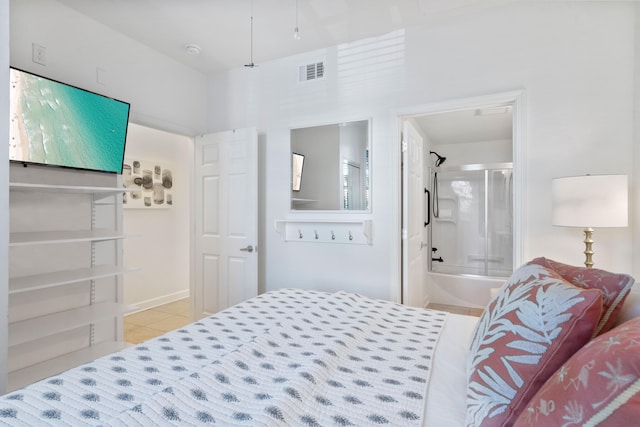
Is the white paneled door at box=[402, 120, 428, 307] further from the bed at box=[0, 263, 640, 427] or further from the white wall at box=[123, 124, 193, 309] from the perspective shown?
the white wall at box=[123, 124, 193, 309]

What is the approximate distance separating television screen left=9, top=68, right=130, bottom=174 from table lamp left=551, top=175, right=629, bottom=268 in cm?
311

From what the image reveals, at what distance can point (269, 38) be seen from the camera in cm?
281

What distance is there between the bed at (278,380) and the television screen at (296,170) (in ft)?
5.67

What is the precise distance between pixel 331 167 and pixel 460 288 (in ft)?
7.98

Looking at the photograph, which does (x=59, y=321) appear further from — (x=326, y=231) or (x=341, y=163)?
(x=341, y=163)

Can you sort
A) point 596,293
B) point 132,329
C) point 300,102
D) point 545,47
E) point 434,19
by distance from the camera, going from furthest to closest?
point 132,329
point 300,102
point 434,19
point 545,47
point 596,293

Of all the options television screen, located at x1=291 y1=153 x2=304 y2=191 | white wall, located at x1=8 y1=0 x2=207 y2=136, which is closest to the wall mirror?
television screen, located at x1=291 y1=153 x2=304 y2=191

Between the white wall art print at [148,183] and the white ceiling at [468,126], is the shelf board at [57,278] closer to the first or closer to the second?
the white wall art print at [148,183]


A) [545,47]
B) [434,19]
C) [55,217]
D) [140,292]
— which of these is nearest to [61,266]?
[55,217]

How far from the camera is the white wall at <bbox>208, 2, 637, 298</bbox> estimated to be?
6.73ft

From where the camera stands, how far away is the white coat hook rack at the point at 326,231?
2.79m

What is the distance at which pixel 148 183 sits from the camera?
163 inches

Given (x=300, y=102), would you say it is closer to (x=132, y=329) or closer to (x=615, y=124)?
(x=615, y=124)

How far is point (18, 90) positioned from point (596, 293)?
9.42ft
